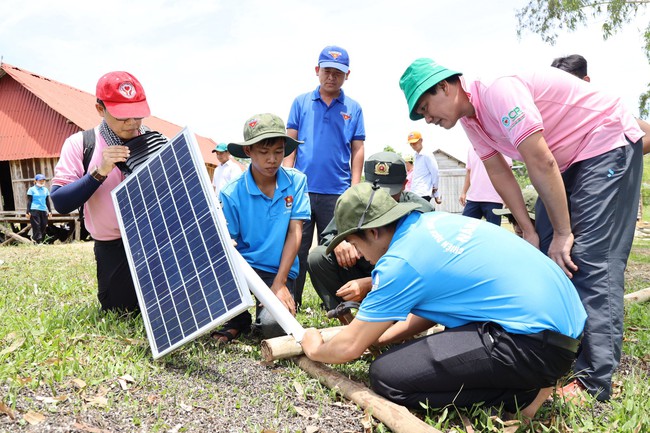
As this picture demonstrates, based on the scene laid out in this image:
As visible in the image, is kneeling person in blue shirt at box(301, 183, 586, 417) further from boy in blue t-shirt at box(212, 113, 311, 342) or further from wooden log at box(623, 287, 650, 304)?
wooden log at box(623, 287, 650, 304)

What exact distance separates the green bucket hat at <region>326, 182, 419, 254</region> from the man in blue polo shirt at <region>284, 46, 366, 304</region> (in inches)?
94.4

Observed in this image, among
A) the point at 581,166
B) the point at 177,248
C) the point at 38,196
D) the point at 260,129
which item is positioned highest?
the point at 260,129

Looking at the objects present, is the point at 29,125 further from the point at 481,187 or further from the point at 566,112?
the point at 566,112

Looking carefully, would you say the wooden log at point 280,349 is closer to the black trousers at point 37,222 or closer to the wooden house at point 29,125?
the black trousers at point 37,222

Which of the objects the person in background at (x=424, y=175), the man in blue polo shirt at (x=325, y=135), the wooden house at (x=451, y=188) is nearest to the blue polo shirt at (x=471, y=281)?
the man in blue polo shirt at (x=325, y=135)

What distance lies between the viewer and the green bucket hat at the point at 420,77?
318 centimetres

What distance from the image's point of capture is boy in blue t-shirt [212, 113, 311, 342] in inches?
168

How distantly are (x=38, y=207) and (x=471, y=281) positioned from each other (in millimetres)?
15948

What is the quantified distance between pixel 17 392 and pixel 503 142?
336 cm

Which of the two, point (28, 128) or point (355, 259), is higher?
point (355, 259)

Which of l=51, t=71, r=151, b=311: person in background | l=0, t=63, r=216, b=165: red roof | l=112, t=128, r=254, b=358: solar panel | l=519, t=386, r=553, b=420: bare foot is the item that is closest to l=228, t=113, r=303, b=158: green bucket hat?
l=112, t=128, r=254, b=358: solar panel

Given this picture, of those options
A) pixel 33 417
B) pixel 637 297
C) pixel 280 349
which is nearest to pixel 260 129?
pixel 280 349

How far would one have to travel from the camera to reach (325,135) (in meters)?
5.59

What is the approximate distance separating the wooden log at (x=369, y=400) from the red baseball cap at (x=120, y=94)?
230 cm
